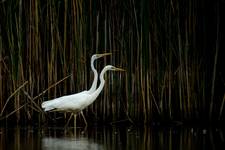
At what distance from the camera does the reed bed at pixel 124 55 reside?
455 inches

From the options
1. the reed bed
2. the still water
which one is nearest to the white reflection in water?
the still water

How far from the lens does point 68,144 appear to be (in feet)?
30.6

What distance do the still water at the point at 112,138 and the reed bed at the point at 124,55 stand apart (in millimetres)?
405

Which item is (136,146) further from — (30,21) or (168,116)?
(30,21)

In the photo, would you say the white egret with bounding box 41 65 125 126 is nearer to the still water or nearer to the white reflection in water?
the still water

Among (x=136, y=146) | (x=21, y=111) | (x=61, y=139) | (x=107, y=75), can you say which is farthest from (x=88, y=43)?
(x=136, y=146)

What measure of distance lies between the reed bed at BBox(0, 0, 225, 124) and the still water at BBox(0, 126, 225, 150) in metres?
0.41

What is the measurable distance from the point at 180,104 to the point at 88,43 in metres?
1.69

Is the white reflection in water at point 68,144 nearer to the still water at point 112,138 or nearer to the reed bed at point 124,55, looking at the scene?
the still water at point 112,138

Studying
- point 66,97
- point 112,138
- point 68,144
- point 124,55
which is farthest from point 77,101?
point 68,144

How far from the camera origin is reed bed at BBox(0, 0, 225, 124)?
11.6 meters

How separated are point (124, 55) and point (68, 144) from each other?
2777mm

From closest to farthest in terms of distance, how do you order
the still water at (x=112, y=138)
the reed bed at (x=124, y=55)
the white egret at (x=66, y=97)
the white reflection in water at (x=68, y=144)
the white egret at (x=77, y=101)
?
the white reflection in water at (x=68, y=144) → the still water at (x=112, y=138) → the white egret at (x=66, y=97) → the white egret at (x=77, y=101) → the reed bed at (x=124, y=55)

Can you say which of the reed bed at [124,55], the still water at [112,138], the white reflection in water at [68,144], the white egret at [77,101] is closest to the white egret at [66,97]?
the white egret at [77,101]
